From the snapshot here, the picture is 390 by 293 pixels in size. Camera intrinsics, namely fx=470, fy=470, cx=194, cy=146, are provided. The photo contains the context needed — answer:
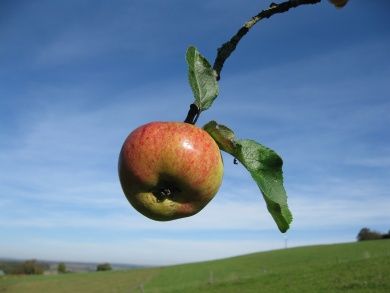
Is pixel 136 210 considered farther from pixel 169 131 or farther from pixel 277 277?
pixel 277 277

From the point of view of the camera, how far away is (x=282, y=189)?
0.91 meters

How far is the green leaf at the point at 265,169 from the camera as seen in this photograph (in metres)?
0.91

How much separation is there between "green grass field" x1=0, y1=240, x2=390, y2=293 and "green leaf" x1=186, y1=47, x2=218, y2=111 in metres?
32.6

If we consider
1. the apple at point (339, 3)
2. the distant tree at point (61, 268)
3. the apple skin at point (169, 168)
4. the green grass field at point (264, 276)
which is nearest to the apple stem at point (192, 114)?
the apple skin at point (169, 168)

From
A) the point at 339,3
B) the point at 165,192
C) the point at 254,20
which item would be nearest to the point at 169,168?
the point at 165,192

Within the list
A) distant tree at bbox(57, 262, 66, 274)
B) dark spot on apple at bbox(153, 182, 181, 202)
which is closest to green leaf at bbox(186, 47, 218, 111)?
dark spot on apple at bbox(153, 182, 181, 202)

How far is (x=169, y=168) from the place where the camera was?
1019mm

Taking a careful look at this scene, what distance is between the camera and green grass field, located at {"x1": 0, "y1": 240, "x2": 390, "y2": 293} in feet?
118

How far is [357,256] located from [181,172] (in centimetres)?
5455

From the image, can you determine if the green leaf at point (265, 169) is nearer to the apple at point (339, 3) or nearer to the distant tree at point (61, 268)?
the apple at point (339, 3)

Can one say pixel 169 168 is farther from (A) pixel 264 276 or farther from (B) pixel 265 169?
(A) pixel 264 276

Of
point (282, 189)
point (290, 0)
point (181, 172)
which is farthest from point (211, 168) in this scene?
point (290, 0)

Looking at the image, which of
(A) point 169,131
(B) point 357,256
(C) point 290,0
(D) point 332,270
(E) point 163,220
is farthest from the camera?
(B) point 357,256

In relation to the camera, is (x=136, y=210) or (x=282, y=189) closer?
(x=282, y=189)
